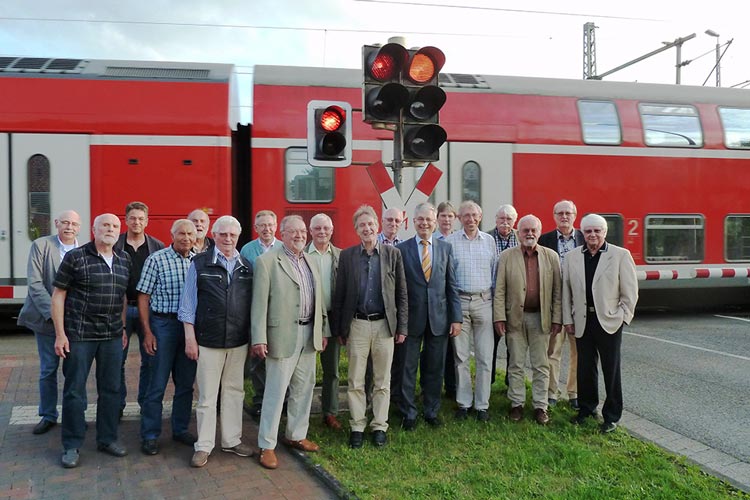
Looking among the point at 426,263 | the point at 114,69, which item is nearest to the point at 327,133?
the point at 426,263

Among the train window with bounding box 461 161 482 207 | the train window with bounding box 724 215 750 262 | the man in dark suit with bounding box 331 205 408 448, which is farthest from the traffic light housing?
the train window with bounding box 724 215 750 262

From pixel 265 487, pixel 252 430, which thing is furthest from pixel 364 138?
pixel 265 487

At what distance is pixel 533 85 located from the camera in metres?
10.4

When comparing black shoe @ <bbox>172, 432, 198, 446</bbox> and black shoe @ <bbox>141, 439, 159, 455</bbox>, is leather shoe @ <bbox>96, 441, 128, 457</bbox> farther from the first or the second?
black shoe @ <bbox>172, 432, 198, 446</bbox>

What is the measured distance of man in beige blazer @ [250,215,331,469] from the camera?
4547 mm

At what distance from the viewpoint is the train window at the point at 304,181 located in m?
9.30

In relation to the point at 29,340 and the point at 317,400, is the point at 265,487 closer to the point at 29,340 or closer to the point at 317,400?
the point at 317,400

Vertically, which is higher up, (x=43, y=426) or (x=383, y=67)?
(x=383, y=67)

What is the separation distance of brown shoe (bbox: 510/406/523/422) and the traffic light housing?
2.80 metres

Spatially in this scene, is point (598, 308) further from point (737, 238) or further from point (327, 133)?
point (737, 238)

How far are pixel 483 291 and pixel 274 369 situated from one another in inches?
82.0

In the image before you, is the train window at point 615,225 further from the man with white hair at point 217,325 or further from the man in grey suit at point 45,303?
the man in grey suit at point 45,303

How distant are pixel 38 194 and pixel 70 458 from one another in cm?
562

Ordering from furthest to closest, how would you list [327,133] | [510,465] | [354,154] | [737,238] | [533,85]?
[737,238] → [533,85] → [354,154] → [327,133] → [510,465]
